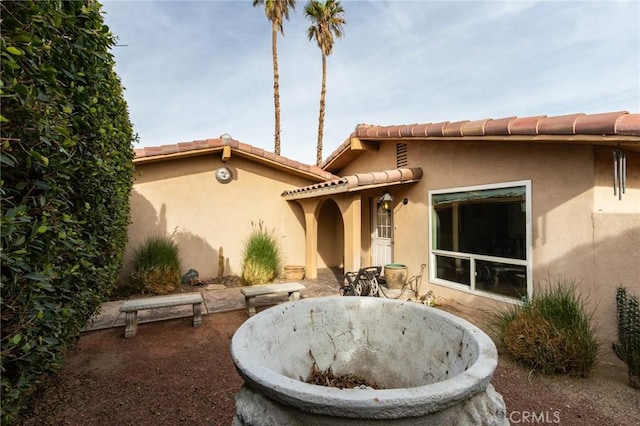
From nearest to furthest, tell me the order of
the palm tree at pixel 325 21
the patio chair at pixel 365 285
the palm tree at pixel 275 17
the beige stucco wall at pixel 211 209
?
the patio chair at pixel 365 285, the beige stucco wall at pixel 211 209, the palm tree at pixel 275 17, the palm tree at pixel 325 21

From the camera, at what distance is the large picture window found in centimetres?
559

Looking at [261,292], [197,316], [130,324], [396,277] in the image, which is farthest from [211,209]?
[396,277]

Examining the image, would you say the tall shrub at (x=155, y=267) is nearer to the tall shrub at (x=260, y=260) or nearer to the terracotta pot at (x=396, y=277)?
the tall shrub at (x=260, y=260)

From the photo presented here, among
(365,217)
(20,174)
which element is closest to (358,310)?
(20,174)

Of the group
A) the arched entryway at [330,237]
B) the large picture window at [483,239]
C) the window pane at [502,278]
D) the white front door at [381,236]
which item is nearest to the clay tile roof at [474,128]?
the large picture window at [483,239]

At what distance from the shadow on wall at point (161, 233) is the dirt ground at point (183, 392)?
13.9 ft

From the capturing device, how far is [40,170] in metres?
1.98

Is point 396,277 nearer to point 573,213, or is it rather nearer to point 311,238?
point 311,238

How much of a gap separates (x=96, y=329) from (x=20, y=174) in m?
4.91

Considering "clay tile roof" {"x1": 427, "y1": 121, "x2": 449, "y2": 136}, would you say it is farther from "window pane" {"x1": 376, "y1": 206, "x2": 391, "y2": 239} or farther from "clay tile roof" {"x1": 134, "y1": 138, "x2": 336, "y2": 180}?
"clay tile roof" {"x1": 134, "y1": 138, "x2": 336, "y2": 180}

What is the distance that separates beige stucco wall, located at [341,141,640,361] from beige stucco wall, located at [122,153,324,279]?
6.00 metres

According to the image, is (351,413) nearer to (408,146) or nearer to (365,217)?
(408,146)

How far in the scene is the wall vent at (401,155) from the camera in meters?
8.30

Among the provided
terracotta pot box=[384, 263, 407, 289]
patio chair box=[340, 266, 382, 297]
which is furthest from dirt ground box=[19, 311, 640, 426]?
terracotta pot box=[384, 263, 407, 289]
